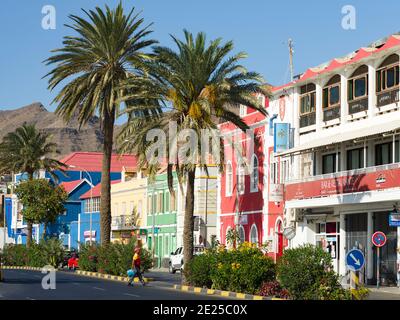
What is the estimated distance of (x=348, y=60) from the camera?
48.7 m

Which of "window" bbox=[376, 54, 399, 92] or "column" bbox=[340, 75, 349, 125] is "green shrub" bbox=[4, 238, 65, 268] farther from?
"window" bbox=[376, 54, 399, 92]

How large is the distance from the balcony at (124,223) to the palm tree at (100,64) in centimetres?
3852

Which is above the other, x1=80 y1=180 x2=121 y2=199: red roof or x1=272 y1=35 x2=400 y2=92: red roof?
x1=272 y1=35 x2=400 y2=92: red roof

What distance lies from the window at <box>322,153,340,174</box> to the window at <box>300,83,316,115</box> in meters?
2.67

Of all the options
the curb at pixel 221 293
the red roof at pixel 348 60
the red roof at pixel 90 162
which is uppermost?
the red roof at pixel 90 162

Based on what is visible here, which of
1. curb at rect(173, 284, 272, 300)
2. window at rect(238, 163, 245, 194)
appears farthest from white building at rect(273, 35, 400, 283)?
curb at rect(173, 284, 272, 300)

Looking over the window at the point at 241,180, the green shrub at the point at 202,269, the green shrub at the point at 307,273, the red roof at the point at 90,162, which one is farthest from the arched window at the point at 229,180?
the red roof at the point at 90,162

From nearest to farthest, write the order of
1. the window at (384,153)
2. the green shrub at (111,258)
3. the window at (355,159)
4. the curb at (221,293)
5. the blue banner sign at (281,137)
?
the curb at (221,293)
the window at (384,153)
the window at (355,159)
the green shrub at (111,258)
the blue banner sign at (281,137)

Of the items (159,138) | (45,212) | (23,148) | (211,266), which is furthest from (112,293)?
(45,212)

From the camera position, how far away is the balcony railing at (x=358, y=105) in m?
47.3

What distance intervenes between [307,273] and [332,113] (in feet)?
66.1

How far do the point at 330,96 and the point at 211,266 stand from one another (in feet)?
49.4

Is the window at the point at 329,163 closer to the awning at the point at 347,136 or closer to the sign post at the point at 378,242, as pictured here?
the awning at the point at 347,136

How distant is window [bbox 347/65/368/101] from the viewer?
47.3 m
